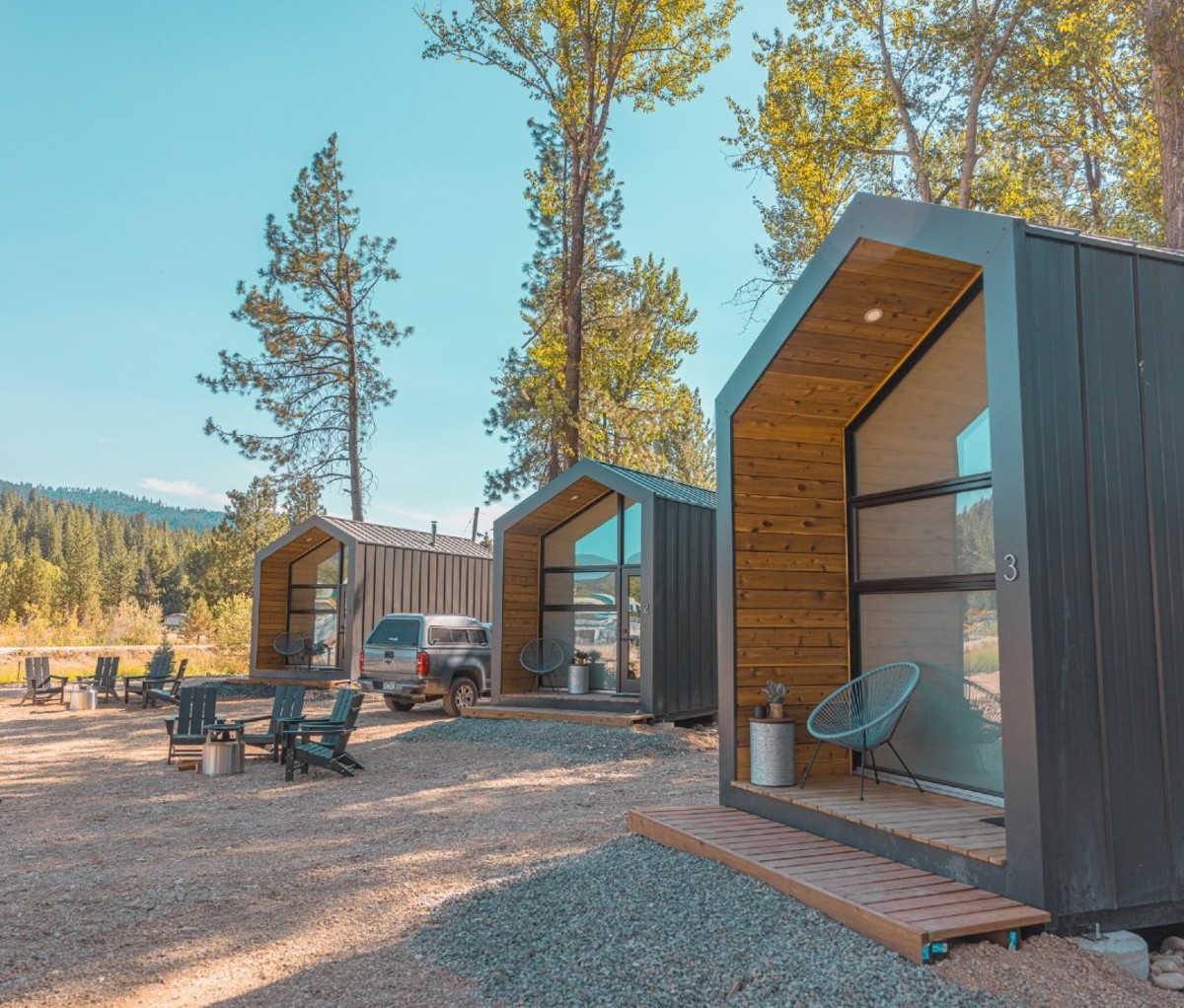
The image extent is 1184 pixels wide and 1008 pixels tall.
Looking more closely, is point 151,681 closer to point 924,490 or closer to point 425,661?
point 425,661

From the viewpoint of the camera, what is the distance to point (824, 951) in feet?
11.9

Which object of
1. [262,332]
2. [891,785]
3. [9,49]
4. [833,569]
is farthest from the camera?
[262,332]

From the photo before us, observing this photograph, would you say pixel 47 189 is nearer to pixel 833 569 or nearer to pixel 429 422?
pixel 429 422

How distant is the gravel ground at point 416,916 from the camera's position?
344cm

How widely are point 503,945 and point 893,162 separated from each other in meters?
17.1

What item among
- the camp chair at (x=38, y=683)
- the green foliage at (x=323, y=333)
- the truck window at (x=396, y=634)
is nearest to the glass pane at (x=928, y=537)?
the truck window at (x=396, y=634)

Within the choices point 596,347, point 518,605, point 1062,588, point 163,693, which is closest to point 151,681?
point 163,693

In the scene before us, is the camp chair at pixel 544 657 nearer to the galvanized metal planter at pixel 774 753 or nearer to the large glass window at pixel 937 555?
the large glass window at pixel 937 555

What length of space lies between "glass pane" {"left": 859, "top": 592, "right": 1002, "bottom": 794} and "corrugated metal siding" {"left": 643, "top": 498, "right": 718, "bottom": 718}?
18.0 feet

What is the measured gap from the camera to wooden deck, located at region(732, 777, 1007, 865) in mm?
4273

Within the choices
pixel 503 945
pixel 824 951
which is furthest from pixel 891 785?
pixel 503 945

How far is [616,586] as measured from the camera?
1267 cm

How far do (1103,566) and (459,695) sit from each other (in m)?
10.9

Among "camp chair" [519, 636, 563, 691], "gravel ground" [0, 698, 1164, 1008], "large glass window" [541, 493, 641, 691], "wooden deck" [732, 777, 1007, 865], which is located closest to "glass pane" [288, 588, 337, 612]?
"camp chair" [519, 636, 563, 691]
